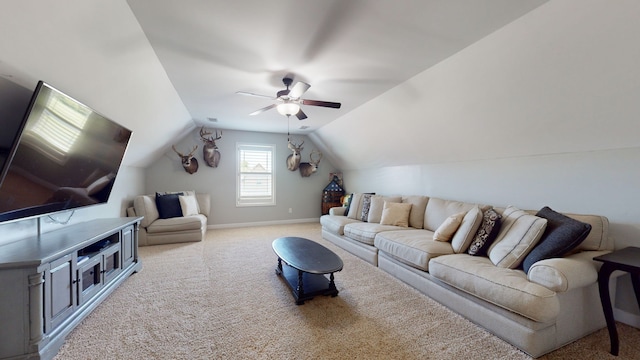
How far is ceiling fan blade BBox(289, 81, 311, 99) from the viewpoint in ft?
8.69

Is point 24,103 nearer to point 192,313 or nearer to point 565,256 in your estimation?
point 192,313

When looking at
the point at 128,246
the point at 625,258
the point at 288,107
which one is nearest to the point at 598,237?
the point at 625,258

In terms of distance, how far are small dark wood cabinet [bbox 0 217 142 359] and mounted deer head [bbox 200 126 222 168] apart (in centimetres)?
334

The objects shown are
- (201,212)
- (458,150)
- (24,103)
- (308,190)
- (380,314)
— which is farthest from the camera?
(308,190)

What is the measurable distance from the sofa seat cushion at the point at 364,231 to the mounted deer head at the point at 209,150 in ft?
12.0

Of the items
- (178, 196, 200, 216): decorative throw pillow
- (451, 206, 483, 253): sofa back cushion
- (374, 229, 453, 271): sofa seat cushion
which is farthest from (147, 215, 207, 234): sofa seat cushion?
(451, 206, 483, 253): sofa back cushion

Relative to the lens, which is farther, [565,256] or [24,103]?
[565,256]

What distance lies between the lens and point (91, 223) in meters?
2.88

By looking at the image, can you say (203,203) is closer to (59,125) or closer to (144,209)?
(144,209)

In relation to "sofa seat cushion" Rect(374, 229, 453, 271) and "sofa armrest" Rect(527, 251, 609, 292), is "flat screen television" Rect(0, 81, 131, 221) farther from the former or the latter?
"sofa armrest" Rect(527, 251, 609, 292)

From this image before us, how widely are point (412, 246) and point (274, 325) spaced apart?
5.41ft

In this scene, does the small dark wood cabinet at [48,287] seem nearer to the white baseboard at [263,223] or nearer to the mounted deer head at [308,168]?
the white baseboard at [263,223]

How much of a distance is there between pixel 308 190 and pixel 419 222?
3599mm

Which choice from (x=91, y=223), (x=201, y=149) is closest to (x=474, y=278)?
(x=91, y=223)
